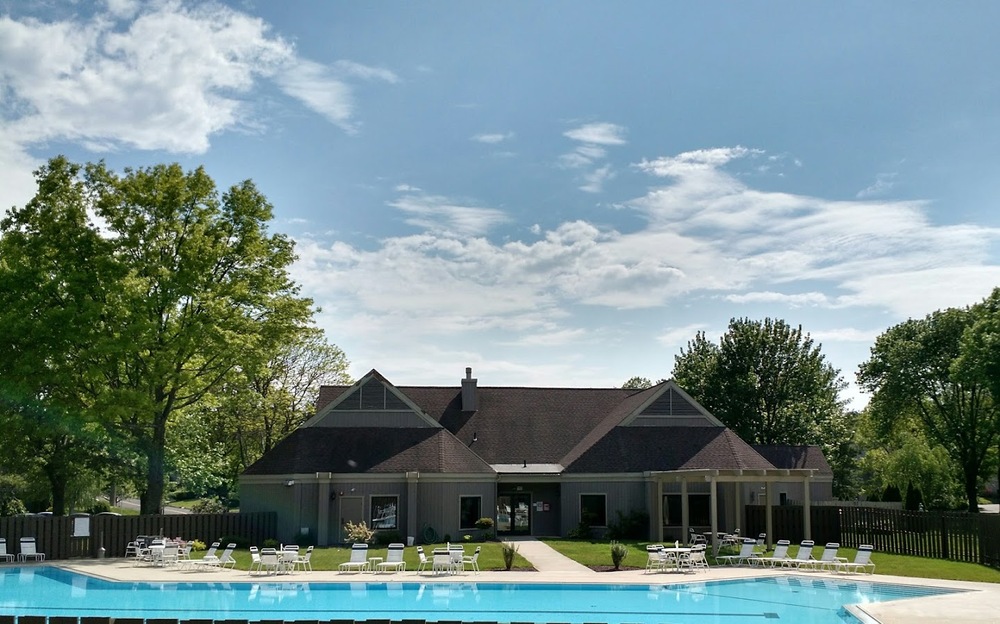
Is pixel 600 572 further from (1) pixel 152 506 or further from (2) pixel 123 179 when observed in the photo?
(2) pixel 123 179

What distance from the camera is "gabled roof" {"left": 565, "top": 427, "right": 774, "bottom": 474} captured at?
37625 millimetres

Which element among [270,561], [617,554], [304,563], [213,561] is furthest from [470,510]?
[270,561]

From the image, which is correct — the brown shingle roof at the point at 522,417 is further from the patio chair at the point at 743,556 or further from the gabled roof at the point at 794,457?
the patio chair at the point at 743,556

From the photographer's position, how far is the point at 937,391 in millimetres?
55812

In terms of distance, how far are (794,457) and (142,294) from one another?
108ft

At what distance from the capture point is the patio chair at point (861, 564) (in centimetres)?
2709

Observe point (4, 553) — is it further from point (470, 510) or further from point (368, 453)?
point (470, 510)

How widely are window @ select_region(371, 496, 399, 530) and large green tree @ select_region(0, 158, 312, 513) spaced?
295 inches

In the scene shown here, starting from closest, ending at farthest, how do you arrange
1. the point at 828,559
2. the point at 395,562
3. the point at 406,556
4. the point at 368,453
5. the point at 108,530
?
the point at 395,562
the point at 828,559
the point at 406,556
the point at 108,530
the point at 368,453

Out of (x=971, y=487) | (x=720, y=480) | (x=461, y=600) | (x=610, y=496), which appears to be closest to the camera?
(x=461, y=600)

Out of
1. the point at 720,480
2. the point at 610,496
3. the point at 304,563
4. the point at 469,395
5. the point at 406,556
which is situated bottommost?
the point at 406,556

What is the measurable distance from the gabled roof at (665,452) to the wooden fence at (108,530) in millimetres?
13496

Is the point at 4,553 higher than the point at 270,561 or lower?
lower

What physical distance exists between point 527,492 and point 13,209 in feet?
77.8
